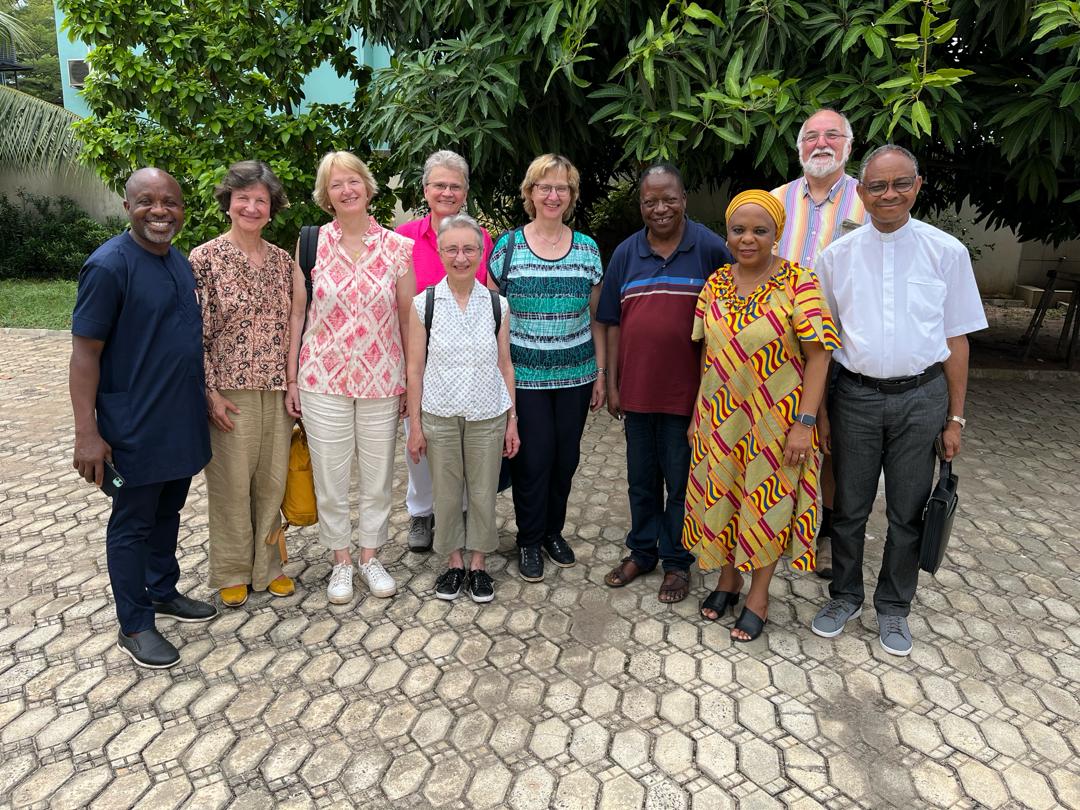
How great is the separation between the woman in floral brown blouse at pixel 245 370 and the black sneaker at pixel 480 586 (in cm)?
101

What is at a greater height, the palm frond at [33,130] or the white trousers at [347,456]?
the palm frond at [33,130]

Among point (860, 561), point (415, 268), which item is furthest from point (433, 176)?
point (860, 561)

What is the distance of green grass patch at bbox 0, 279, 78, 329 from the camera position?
11.4m

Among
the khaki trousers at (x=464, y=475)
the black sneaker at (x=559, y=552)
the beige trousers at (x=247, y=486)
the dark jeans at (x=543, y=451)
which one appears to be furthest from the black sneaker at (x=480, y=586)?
the beige trousers at (x=247, y=486)

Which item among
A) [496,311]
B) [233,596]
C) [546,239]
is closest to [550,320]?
[496,311]

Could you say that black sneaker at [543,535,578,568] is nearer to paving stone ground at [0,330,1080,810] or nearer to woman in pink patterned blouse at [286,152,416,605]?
paving stone ground at [0,330,1080,810]

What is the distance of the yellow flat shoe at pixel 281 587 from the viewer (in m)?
3.95

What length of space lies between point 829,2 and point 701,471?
3.17 m

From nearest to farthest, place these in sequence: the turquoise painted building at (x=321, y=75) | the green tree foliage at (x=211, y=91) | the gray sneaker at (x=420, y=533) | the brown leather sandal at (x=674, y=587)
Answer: the brown leather sandal at (x=674, y=587)
the gray sneaker at (x=420, y=533)
the green tree foliage at (x=211, y=91)
the turquoise painted building at (x=321, y=75)

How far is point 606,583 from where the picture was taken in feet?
13.4

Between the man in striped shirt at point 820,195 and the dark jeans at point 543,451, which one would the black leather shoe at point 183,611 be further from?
the man in striped shirt at point 820,195

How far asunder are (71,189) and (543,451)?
16626 mm

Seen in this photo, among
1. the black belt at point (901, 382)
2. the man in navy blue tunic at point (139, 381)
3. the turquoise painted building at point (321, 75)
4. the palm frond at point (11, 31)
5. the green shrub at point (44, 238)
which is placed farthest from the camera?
the green shrub at point (44, 238)

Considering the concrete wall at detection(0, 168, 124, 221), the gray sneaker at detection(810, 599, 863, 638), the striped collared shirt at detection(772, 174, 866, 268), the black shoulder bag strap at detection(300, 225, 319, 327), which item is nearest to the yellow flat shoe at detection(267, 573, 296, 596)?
the black shoulder bag strap at detection(300, 225, 319, 327)
